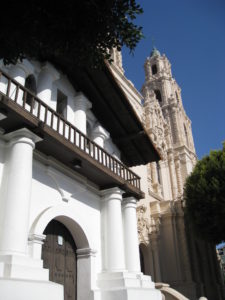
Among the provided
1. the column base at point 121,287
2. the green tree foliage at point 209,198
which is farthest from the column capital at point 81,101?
the green tree foliage at point 209,198

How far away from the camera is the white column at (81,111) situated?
41.0 feet

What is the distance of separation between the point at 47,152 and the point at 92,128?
425 cm

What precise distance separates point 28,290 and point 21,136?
12.5 feet

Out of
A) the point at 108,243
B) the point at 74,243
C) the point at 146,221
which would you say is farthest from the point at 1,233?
the point at 146,221

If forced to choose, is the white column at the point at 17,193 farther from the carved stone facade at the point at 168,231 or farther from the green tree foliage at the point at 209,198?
the green tree foliage at the point at 209,198

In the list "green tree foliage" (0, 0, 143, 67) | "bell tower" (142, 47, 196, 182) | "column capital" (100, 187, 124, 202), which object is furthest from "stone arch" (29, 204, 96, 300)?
"bell tower" (142, 47, 196, 182)

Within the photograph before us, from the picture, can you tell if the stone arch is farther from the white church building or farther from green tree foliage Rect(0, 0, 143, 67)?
green tree foliage Rect(0, 0, 143, 67)

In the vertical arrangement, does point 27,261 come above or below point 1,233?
below

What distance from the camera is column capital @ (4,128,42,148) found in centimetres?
845

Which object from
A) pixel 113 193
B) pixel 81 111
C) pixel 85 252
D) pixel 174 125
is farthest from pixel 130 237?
pixel 174 125

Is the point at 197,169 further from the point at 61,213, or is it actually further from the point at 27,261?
the point at 27,261

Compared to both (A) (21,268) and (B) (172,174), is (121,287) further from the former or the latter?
(B) (172,174)

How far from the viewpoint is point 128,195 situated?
13195 mm

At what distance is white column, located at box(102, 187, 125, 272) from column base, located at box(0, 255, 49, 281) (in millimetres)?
3892
